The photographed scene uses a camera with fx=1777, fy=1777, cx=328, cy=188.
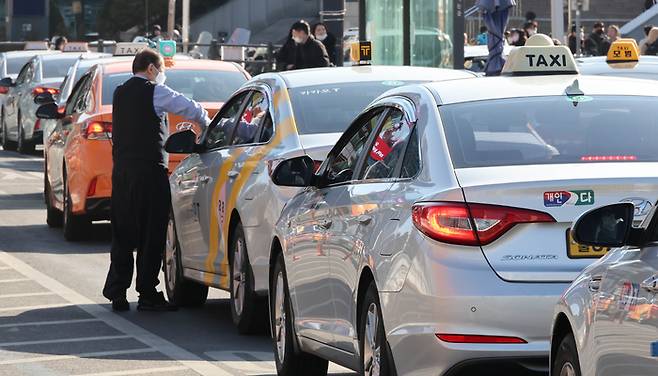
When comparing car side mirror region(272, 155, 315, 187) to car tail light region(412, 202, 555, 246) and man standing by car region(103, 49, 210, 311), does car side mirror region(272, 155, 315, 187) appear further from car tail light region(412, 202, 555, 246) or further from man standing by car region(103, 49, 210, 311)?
man standing by car region(103, 49, 210, 311)

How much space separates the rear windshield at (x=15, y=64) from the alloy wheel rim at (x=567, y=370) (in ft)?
106

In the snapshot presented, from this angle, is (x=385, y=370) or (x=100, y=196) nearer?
(x=385, y=370)

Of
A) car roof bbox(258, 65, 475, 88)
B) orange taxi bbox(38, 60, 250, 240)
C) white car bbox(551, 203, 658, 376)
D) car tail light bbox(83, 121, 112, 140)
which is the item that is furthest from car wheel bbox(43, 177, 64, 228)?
white car bbox(551, 203, 658, 376)

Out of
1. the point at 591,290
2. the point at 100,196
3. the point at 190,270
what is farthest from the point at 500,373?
the point at 100,196

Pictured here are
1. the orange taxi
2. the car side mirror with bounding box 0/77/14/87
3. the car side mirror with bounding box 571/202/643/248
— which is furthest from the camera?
the car side mirror with bounding box 0/77/14/87

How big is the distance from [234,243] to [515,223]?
15.3 feet

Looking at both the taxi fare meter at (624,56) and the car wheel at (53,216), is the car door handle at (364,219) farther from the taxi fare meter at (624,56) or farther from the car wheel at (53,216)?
the car wheel at (53,216)

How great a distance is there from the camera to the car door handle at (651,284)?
16.9ft

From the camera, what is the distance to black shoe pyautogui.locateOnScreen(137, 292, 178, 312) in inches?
501

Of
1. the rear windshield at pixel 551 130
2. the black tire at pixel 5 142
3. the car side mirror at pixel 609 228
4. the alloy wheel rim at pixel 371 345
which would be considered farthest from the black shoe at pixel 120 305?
the black tire at pixel 5 142

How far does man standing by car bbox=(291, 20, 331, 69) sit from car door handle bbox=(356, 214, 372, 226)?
1749 centimetres

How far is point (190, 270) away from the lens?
1260 centimetres

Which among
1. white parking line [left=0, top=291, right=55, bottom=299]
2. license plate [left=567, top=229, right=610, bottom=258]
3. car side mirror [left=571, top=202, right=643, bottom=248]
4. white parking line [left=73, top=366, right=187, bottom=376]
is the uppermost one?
car side mirror [left=571, top=202, right=643, bottom=248]

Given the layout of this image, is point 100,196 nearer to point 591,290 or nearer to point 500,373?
point 500,373
